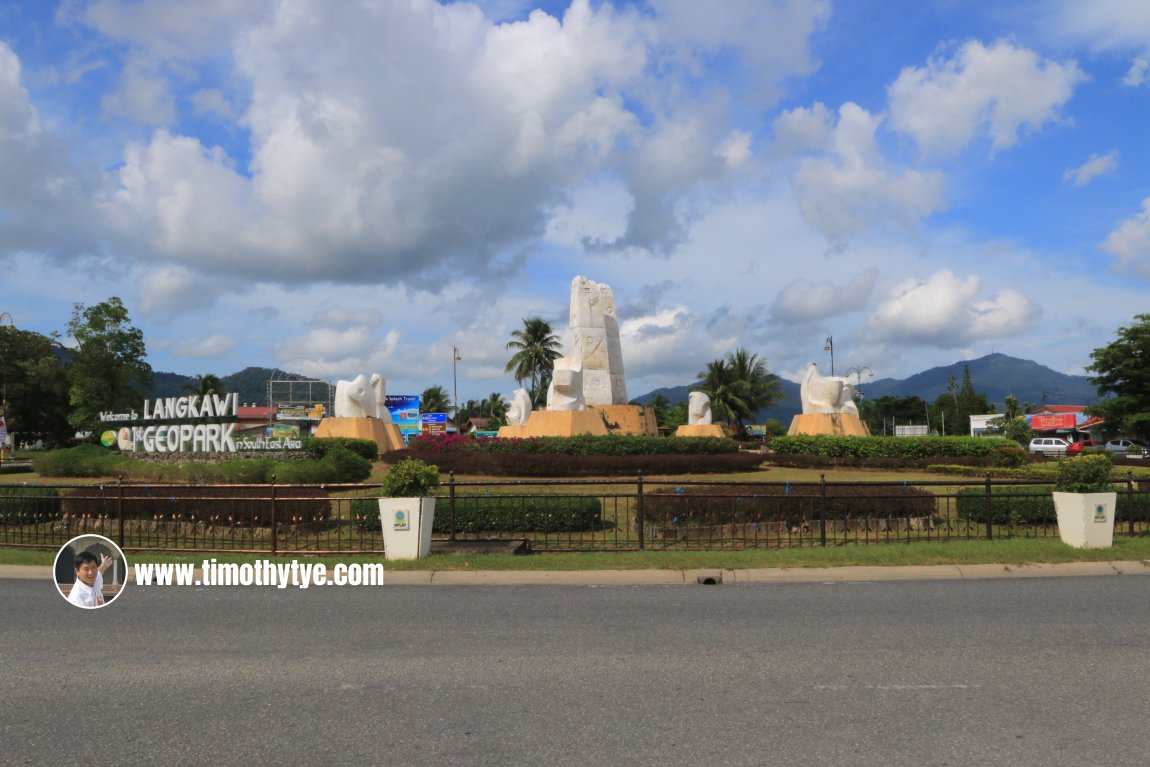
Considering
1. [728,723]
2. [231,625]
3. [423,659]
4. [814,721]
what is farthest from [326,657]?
[814,721]

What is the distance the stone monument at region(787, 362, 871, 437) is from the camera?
3481 cm

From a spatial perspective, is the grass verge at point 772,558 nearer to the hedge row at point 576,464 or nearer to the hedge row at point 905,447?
the hedge row at point 576,464

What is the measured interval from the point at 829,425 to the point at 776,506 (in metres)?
21.4

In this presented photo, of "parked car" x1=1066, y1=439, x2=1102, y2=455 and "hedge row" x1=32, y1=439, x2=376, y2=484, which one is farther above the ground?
"parked car" x1=1066, y1=439, x2=1102, y2=455

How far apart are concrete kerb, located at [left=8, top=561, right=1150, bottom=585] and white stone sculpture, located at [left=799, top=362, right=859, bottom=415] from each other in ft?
81.5

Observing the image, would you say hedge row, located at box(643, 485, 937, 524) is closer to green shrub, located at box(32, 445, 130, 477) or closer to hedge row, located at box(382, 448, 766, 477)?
hedge row, located at box(382, 448, 766, 477)

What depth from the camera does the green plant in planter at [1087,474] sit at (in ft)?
39.9

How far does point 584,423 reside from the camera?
97.2 feet

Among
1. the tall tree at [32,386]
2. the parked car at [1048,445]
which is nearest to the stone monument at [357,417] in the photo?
the tall tree at [32,386]

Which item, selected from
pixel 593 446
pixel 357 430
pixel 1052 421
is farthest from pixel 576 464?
pixel 1052 421

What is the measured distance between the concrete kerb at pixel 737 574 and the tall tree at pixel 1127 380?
23.8 metres

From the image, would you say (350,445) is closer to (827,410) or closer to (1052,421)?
(827,410)

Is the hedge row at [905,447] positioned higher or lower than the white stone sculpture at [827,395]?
lower

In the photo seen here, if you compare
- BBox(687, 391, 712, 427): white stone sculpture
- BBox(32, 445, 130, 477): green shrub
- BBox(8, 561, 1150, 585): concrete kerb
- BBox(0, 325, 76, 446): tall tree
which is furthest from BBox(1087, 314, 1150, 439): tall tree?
BBox(0, 325, 76, 446): tall tree
